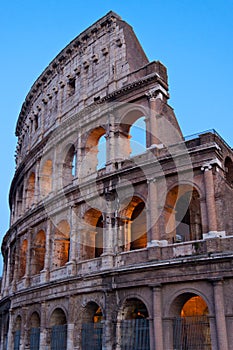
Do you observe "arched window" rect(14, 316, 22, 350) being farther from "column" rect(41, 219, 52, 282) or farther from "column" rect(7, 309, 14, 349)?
"column" rect(41, 219, 52, 282)

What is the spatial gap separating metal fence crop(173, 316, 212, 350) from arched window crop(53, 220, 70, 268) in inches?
272

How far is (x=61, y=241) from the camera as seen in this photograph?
18703 mm

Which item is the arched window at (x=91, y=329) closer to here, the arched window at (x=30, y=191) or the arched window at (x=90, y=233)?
the arched window at (x=90, y=233)

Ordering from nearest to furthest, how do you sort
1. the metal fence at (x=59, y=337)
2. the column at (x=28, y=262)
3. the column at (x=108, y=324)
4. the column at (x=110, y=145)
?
the column at (x=108, y=324), the metal fence at (x=59, y=337), the column at (x=110, y=145), the column at (x=28, y=262)

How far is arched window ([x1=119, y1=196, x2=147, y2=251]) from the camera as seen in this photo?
15.7 m

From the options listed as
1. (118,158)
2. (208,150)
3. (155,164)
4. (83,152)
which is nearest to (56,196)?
(83,152)

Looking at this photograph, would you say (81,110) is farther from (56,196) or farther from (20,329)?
(20,329)

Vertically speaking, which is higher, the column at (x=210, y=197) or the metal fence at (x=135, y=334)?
the column at (x=210, y=197)

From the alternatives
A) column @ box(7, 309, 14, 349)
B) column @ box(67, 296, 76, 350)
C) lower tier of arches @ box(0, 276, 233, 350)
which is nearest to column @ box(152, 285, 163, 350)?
lower tier of arches @ box(0, 276, 233, 350)

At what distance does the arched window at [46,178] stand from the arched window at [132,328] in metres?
8.53

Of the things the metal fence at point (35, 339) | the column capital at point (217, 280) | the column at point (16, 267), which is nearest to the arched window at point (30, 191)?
the column at point (16, 267)

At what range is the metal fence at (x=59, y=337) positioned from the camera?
1627 centimetres

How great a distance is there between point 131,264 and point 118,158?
4364 mm

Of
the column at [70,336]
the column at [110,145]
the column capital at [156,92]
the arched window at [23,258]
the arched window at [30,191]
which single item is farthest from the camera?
the arched window at [30,191]
